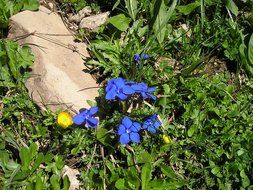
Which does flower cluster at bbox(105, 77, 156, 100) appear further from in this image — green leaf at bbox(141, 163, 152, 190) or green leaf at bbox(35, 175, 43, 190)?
green leaf at bbox(35, 175, 43, 190)

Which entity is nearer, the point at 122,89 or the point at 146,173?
the point at 146,173

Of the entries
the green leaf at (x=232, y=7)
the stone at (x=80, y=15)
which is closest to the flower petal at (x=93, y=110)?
the stone at (x=80, y=15)

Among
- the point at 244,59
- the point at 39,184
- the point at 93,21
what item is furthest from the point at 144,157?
the point at 93,21

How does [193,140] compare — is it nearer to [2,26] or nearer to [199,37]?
[199,37]

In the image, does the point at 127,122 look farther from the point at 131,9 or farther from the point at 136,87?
the point at 131,9

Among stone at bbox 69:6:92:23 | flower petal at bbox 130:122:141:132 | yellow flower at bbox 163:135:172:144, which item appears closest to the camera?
flower petal at bbox 130:122:141:132

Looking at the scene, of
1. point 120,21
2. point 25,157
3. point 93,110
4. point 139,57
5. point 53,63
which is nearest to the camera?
point 25,157

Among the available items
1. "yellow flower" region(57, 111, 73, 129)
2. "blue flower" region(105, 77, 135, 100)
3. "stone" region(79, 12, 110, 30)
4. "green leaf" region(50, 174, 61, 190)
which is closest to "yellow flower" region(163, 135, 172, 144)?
"blue flower" region(105, 77, 135, 100)

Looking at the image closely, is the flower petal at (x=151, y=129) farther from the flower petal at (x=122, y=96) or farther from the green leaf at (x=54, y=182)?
the green leaf at (x=54, y=182)
